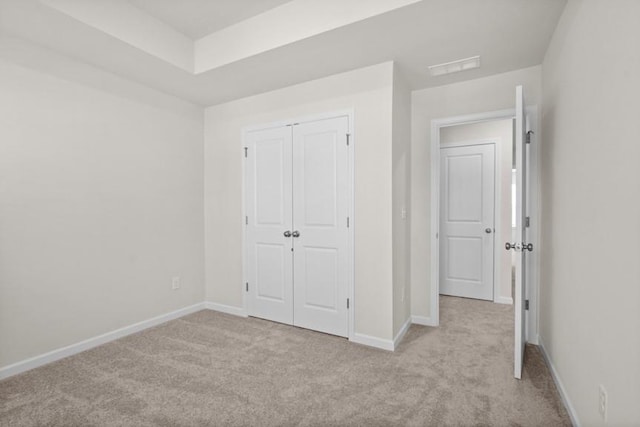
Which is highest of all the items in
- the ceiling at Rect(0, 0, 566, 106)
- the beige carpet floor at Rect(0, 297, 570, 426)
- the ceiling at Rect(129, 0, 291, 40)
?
the ceiling at Rect(129, 0, 291, 40)

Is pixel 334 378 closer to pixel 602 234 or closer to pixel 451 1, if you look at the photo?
pixel 602 234

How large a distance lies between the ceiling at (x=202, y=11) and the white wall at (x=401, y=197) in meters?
1.25

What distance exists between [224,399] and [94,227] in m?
1.89

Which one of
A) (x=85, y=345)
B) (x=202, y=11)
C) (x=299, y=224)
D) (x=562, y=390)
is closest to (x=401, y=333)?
(x=562, y=390)

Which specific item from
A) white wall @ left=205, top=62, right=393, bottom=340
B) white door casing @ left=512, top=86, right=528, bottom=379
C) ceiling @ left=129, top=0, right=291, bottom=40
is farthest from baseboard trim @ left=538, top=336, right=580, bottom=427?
ceiling @ left=129, top=0, right=291, bottom=40

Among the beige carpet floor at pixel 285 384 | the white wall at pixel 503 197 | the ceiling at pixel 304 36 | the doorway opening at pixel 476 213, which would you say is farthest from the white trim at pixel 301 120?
the white wall at pixel 503 197

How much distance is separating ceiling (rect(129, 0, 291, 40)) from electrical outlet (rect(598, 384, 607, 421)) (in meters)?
2.95

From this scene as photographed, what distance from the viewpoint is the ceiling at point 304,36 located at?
81.7 inches

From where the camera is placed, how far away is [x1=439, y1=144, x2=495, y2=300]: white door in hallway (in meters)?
4.24

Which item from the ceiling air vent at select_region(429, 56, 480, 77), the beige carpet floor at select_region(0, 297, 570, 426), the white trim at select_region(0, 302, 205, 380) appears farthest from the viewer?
the ceiling air vent at select_region(429, 56, 480, 77)

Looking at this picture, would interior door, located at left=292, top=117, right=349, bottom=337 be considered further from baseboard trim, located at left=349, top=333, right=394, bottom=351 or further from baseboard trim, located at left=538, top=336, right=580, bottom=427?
baseboard trim, located at left=538, top=336, right=580, bottom=427

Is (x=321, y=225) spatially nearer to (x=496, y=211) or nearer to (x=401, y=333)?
(x=401, y=333)

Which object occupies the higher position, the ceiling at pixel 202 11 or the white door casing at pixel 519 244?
the ceiling at pixel 202 11

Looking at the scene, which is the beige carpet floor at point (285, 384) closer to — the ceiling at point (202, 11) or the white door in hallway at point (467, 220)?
the white door in hallway at point (467, 220)
